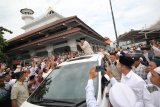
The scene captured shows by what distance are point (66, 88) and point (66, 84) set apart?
144 mm

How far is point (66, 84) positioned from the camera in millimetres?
3846

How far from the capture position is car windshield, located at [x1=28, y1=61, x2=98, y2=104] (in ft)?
11.5

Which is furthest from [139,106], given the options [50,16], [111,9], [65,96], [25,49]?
[50,16]

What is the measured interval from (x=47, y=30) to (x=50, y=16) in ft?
46.7

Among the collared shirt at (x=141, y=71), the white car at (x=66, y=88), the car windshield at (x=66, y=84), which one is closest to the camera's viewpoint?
the white car at (x=66, y=88)

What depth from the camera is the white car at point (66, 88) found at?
332 cm

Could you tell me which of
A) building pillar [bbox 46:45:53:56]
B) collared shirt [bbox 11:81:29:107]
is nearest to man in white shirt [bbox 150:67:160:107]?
collared shirt [bbox 11:81:29:107]

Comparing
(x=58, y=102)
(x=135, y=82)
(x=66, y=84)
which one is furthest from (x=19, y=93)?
(x=135, y=82)

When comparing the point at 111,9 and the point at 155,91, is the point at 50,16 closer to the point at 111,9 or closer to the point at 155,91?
the point at 111,9

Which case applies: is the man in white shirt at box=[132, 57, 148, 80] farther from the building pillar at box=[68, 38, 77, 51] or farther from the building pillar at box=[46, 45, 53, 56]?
the building pillar at box=[46, 45, 53, 56]

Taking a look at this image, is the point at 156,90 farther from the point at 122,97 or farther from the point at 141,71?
the point at 141,71

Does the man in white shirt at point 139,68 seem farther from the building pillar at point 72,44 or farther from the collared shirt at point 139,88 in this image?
the building pillar at point 72,44

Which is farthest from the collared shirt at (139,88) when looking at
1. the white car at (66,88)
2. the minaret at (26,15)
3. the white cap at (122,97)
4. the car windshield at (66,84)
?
the minaret at (26,15)

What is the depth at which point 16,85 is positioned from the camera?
14.6 feet
